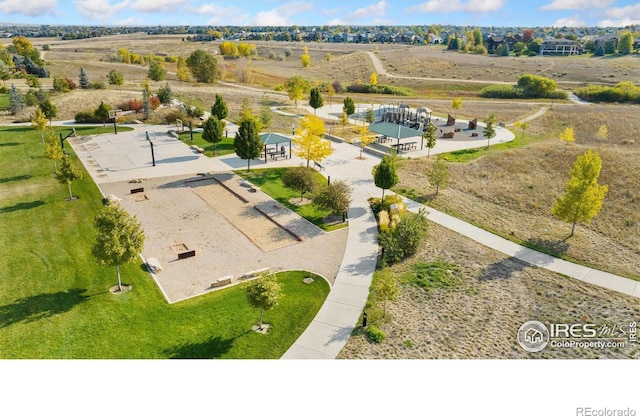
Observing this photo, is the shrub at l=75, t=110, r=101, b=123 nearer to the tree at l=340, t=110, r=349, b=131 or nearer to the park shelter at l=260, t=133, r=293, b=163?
the park shelter at l=260, t=133, r=293, b=163

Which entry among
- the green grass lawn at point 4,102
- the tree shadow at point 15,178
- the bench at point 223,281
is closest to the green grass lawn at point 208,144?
the tree shadow at point 15,178

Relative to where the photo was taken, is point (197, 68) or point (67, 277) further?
point (197, 68)

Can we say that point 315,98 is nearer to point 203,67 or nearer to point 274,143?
point 274,143

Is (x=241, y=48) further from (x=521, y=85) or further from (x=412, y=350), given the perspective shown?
(x=412, y=350)

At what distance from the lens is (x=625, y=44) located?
4771 inches

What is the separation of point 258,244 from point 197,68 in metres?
70.0

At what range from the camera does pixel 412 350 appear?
16750mm

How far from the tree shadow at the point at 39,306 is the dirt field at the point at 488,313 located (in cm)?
1252

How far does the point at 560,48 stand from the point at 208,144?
136 m

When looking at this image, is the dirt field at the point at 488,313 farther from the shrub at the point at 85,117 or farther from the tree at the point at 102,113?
the shrub at the point at 85,117

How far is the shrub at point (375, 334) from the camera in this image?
17.1 m

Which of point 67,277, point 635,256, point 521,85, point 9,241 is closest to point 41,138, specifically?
point 9,241

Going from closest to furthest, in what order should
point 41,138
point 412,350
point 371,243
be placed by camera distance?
point 412,350, point 371,243, point 41,138

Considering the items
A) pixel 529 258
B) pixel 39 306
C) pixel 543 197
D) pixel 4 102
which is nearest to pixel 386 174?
pixel 529 258
